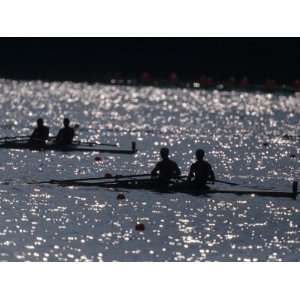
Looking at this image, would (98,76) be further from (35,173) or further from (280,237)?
(280,237)

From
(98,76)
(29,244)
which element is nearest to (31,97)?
(98,76)

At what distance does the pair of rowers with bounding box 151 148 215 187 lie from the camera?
2614 centimetres

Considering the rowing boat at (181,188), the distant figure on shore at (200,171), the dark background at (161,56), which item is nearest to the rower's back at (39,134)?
the rowing boat at (181,188)

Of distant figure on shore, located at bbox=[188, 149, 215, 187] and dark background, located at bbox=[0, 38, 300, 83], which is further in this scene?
dark background, located at bbox=[0, 38, 300, 83]

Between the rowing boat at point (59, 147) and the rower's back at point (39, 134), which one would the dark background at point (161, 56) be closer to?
the rowing boat at point (59, 147)

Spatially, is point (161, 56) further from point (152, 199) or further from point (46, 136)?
point (152, 199)

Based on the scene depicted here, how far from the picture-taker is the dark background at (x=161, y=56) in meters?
67.6

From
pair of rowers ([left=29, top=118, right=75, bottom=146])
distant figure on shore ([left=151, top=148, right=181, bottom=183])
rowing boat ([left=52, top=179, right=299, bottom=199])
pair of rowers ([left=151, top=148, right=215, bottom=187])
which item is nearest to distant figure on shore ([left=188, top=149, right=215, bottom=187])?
pair of rowers ([left=151, top=148, right=215, bottom=187])

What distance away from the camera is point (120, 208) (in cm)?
2523

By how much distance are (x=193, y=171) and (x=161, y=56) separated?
154ft

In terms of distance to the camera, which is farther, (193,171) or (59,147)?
(59,147)

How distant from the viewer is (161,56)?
72.8 metres

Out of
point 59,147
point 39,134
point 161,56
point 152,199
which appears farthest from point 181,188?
point 161,56

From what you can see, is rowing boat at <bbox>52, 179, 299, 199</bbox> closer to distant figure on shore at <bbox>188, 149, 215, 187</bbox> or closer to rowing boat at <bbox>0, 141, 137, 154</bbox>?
distant figure on shore at <bbox>188, 149, 215, 187</bbox>
